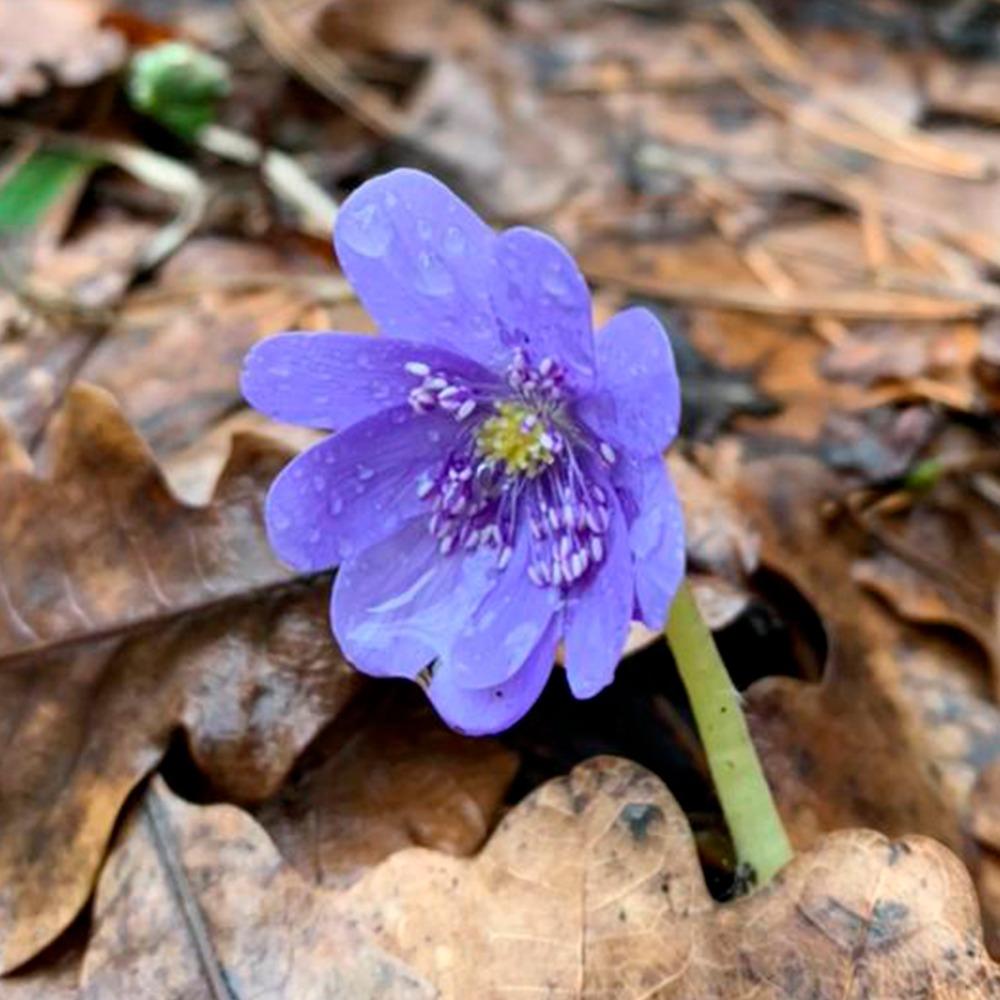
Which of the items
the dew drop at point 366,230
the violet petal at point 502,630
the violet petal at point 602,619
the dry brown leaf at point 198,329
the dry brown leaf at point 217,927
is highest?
the dew drop at point 366,230

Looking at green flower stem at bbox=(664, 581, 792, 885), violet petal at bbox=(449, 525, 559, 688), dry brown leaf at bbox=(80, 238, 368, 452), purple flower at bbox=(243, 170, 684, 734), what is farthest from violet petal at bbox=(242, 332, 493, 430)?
dry brown leaf at bbox=(80, 238, 368, 452)

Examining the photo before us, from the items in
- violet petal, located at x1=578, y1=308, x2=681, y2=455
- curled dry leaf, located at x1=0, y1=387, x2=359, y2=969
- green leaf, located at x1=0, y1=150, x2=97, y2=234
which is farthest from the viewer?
green leaf, located at x1=0, y1=150, x2=97, y2=234

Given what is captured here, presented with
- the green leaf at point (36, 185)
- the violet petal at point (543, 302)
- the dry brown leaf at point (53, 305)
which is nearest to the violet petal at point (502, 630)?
the violet petal at point (543, 302)

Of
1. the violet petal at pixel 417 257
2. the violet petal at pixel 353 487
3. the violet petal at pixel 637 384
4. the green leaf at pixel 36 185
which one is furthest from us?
the green leaf at pixel 36 185

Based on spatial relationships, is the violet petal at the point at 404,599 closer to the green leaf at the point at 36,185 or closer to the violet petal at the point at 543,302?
the violet petal at the point at 543,302

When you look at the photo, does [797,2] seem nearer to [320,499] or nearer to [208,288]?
[208,288]

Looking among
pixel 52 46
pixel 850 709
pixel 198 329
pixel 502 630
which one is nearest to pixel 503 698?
pixel 502 630

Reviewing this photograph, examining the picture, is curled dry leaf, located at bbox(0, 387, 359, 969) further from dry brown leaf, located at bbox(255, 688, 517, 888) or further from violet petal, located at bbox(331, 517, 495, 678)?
violet petal, located at bbox(331, 517, 495, 678)
